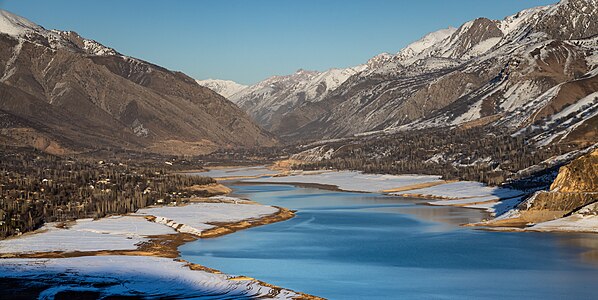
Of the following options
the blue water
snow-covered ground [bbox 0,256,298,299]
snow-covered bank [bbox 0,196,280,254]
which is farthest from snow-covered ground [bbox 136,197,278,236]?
snow-covered ground [bbox 0,256,298,299]

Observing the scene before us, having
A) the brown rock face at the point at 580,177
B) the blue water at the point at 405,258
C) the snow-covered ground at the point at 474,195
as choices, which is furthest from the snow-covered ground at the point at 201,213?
the brown rock face at the point at 580,177

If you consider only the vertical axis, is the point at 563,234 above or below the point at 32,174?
below

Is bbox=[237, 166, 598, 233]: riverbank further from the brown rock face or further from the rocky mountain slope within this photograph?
the brown rock face

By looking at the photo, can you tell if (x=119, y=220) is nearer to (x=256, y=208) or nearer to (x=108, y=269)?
(x=256, y=208)

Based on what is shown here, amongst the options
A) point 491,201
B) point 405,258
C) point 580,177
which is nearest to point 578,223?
point 580,177

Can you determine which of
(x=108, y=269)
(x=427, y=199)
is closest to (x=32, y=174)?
(x=427, y=199)

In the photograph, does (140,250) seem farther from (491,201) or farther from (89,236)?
→ (491,201)
